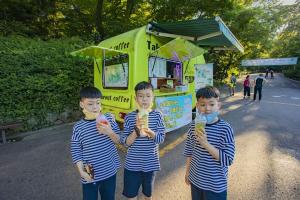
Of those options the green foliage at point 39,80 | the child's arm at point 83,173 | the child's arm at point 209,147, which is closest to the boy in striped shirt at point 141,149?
the child's arm at point 83,173

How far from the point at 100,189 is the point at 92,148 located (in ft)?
1.64

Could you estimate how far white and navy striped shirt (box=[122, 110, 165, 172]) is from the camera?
2651 millimetres

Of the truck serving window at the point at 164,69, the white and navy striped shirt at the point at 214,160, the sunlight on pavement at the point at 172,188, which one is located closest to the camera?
the white and navy striped shirt at the point at 214,160

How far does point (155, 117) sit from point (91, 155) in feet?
2.49

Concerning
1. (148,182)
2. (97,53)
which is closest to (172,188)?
(148,182)

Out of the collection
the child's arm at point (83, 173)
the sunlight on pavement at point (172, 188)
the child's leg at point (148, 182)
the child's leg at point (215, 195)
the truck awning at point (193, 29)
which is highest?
the truck awning at point (193, 29)

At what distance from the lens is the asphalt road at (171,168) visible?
3.95 meters

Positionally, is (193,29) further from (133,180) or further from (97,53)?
(133,180)

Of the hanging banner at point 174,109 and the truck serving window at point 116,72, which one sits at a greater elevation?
the truck serving window at point 116,72

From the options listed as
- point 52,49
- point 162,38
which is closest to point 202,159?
point 162,38

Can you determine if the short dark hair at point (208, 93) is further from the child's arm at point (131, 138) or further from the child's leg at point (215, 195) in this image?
the child's leg at point (215, 195)

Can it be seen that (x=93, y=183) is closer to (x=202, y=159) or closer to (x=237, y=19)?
(x=202, y=159)

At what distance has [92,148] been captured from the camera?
2432 mm

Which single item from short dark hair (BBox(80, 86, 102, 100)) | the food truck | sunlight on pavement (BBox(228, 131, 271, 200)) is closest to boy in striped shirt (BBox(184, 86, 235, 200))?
short dark hair (BBox(80, 86, 102, 100))
